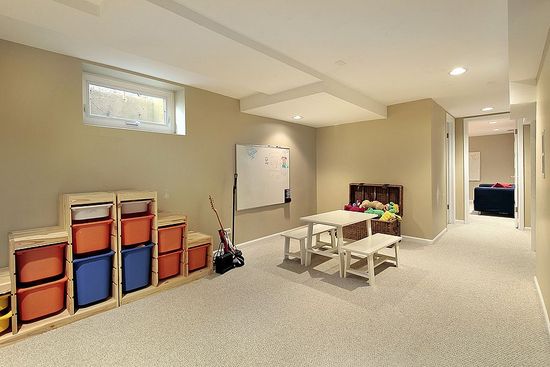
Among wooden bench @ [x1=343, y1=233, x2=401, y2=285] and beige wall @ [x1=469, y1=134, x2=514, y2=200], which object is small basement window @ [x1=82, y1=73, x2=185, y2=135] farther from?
beige wall @ [x1=469, y1=134, x2=514, y2=200]

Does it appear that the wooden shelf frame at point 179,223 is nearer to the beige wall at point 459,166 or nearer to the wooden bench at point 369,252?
→ the wooden bench at point 369,252

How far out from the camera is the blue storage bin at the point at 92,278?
7.84 ft

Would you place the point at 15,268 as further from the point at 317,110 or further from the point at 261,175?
the point at 317,110

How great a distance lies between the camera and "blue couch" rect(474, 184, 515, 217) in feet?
22.6

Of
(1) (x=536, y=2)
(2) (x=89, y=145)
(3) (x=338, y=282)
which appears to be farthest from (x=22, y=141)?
(1) (x=536, y=2)

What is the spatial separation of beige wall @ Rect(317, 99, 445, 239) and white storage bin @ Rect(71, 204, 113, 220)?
4268 mm

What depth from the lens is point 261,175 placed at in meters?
4.68

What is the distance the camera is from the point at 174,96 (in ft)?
12.1

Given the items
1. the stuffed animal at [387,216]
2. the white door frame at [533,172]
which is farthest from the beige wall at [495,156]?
the stuffed animal at [387,216]

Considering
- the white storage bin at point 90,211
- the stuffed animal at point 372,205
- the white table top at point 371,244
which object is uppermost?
the white storage bin at point 90,211

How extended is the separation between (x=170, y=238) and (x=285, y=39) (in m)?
2.31

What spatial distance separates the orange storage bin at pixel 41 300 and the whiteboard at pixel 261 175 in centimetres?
243

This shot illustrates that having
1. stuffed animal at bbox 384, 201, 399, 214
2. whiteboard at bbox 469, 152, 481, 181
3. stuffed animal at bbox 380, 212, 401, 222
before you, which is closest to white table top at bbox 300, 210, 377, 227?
stuffed animal at bbox 380, 212, 401, 222

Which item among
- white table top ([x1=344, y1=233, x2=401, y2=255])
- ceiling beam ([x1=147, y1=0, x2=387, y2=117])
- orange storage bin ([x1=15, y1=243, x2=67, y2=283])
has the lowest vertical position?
white table top ([x1=344, y1=233, x2=401, y2=255])
